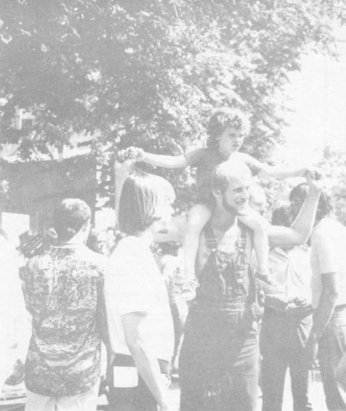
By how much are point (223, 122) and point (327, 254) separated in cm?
110

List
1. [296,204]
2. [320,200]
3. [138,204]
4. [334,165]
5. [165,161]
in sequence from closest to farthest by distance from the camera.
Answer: [138,204]
[165,161]
[320,200]
[296,204]
[334,165]

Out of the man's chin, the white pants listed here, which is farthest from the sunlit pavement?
the man's chin

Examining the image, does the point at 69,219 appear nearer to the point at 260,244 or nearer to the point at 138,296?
the point at 138,296

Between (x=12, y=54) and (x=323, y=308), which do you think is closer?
(x=323, y=308)

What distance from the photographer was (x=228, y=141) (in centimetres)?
496

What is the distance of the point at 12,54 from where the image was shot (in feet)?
43.6

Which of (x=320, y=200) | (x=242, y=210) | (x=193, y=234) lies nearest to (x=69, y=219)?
(x=193, y=234)

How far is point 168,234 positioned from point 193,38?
10.2 meters

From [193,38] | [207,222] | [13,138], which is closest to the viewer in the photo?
[207,222]

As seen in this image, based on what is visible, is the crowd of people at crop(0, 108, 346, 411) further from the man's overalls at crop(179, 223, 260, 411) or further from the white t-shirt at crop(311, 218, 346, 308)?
the white t-shirt at crop(311, 218, 346, 308)

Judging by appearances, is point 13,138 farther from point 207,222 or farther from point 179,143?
point 207,222

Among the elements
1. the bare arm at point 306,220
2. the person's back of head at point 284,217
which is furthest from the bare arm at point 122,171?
the person's back of head at point 284,217

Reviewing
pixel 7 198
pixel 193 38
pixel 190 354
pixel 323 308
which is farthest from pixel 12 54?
pixel 190 354

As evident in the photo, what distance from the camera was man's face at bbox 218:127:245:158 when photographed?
4926 mm
